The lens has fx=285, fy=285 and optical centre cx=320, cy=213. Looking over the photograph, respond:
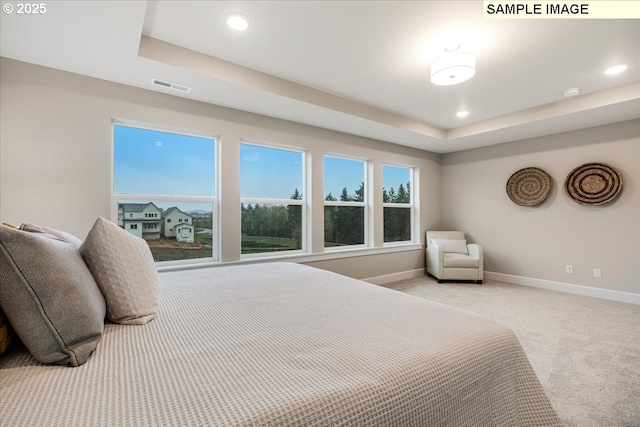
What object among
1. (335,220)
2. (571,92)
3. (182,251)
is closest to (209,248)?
(182,251)

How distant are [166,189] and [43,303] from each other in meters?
2.42

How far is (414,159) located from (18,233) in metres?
5.18

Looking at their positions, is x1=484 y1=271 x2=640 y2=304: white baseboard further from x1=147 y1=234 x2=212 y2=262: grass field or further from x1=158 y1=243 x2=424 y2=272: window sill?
x1=147 y1=234 x2=212 y2=262: grass field

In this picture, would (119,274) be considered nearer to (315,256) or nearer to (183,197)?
(183,197)

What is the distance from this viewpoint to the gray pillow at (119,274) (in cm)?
106

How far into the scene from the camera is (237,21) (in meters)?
2.01

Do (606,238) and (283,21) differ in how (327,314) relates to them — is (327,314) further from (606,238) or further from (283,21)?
(606,238)

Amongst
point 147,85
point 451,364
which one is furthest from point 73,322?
point 147,85

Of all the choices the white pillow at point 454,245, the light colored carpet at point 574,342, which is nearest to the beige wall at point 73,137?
the light colored carpet at point 574,342

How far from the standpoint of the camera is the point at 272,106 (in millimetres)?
3156

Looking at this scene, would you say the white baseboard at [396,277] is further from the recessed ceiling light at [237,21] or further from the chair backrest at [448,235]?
the recessed ceiling light at [237,21]

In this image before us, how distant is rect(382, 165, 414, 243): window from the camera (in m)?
4.94

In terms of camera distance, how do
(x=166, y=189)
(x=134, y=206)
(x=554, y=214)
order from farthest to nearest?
1. (x=554, y=214)
2. (x=166, y=189)
3. (x=134, y=206)

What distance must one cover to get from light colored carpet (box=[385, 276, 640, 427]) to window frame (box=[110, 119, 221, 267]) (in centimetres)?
279
